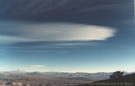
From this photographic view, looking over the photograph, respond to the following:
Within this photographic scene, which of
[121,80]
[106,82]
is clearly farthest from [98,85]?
[121,80]

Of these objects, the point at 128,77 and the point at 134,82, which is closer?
the point at 134,82

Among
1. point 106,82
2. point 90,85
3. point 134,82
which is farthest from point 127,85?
point 90,85

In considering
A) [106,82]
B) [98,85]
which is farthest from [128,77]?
[98,85]

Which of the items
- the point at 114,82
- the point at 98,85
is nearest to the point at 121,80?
the point at 114,82

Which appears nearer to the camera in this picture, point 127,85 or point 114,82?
point 127,85

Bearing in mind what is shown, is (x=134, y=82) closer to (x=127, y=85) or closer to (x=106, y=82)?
(x=127, y=85)

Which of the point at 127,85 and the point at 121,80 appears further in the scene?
the point at 121,80

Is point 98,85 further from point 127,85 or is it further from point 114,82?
point 127,85
